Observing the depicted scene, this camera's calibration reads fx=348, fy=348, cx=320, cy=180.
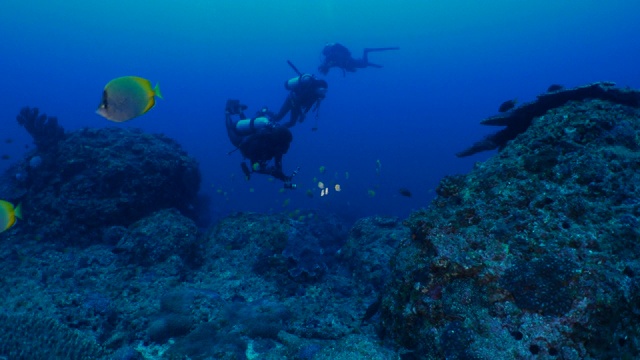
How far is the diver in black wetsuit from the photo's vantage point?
11852 millimetres

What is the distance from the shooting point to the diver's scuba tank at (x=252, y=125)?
27.3 ft

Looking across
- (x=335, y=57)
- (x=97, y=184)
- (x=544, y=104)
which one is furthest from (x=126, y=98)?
(x=335, y=57)

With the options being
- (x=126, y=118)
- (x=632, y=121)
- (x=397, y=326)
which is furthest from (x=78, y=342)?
(x=632, y=121)

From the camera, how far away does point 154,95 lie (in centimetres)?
371

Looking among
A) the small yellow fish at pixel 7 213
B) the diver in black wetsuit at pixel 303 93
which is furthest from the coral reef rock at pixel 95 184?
the diver in black wetsuit at pixel 303 93

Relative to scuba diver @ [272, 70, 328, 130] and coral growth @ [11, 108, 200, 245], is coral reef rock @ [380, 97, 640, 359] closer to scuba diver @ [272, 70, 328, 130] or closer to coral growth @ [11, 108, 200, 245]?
coral growth @ [11, 108, 200, 245]

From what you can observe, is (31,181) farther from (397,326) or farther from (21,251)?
(397,326)

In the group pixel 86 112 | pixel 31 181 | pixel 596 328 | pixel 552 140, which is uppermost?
pixel 86 112

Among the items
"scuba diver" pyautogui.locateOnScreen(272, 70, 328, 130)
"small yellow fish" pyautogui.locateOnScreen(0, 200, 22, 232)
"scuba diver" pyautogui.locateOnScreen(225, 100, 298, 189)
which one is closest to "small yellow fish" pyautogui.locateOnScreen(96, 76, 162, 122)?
"small yellow fish" pyautogui.locateOnScreen(0, 200, 22, 232)

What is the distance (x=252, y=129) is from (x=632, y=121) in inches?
278

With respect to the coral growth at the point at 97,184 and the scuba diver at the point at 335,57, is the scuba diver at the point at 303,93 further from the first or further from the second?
the scuba diver at the point at 335,57

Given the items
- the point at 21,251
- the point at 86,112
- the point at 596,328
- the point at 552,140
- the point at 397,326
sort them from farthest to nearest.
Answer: the point at 86,112
the point at 21,251
the point at 552,140
the point at 397,326
the point at 596,328

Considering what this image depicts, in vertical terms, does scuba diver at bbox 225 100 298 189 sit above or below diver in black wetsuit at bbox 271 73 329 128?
below

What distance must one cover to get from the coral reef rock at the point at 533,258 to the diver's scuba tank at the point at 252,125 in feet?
18.2
